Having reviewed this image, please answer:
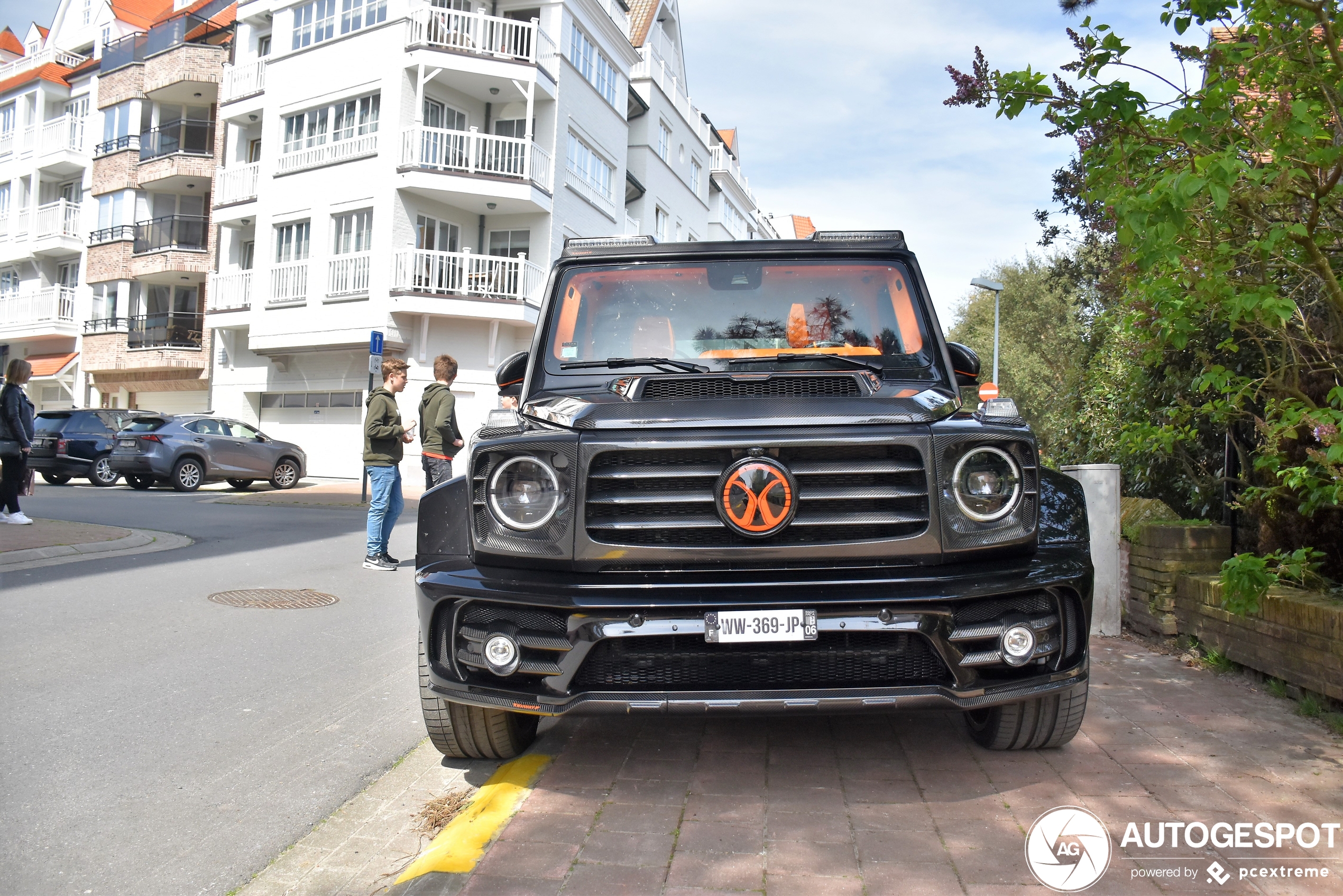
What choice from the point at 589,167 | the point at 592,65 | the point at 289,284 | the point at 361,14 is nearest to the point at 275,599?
the point at 289,284

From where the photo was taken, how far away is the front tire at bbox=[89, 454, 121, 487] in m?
20.8

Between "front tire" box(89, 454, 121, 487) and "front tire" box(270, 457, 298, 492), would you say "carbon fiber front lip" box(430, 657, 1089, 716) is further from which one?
"front tire" box(89, 454, 121, 487)

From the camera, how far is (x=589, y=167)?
28.6m

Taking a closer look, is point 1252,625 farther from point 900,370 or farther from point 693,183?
point 693,183

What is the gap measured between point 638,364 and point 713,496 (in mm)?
1021

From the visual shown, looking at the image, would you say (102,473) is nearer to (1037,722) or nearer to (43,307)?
(43,307)

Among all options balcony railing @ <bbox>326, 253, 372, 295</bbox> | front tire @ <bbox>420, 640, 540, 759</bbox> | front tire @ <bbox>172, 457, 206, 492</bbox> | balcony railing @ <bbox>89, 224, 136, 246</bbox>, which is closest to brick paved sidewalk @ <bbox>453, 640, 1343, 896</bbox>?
front tire @ <bbox>420, 640, 540, 759</bbox>

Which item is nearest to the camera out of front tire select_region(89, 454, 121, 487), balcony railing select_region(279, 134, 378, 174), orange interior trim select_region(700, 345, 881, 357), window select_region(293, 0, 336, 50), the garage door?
orange interior trim select_region(700, 345, 881, 357)

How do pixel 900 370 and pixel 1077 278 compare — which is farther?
pixel 1077 278

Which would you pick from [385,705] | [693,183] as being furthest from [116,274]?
[385,705]

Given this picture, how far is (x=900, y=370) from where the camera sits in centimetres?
393

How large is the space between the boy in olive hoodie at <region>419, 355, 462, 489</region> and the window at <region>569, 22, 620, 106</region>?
19738mm

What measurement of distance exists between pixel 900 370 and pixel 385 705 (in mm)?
2929

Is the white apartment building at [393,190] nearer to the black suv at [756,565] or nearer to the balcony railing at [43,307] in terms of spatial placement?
the balcony railing at [43,307]
